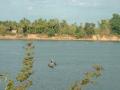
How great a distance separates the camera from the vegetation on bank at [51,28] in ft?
500

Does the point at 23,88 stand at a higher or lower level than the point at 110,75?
higher

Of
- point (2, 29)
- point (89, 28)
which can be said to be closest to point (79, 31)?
point (89, 28)

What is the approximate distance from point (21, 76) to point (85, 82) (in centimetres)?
173

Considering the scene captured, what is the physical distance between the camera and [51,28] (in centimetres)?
15238

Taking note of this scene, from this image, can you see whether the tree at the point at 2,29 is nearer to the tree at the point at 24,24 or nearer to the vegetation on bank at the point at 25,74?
the tree at the point at 24,24

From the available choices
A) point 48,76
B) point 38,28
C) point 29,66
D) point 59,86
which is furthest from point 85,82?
point 38,28

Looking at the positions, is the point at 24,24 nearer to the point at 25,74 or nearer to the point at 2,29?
the point at 2,29

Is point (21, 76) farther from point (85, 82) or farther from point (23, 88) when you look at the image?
point (85, 82)

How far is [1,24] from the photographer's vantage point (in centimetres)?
15638

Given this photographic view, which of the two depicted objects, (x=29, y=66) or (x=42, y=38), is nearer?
(x=29, y=66)

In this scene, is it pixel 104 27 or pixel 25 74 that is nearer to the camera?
pixel 25 74

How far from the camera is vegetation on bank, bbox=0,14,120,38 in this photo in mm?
152375

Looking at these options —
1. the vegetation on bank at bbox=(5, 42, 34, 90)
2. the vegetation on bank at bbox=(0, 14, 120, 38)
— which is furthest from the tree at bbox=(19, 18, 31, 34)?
the vegetation on bank at bbox=(5, 42, 34, 90)

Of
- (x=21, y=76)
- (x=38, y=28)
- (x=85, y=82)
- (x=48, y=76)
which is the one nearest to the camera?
(x=85, y=82)
